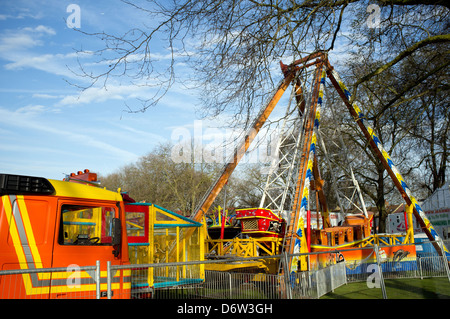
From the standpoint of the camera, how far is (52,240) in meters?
5.44

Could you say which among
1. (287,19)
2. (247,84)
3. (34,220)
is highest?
(287,19)

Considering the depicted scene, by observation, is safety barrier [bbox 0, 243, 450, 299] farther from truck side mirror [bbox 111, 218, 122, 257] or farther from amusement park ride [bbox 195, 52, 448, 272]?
amusement park ride [bbox 195, 52, 448, 272]

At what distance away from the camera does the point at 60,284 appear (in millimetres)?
5230

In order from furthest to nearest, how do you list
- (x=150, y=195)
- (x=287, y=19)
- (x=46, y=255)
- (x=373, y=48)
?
(x=150, y=195) → (x=373, y=48) → (x=287, y=19) → (x=46, y=255)

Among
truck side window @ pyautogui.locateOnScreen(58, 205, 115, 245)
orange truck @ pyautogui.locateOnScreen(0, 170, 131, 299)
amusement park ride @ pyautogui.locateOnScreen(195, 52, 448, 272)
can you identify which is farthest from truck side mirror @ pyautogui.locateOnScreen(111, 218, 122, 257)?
amusement park ride @ pyautogui.locateOnScreen(195, 52, 448, 272)

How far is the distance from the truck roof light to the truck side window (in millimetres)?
393

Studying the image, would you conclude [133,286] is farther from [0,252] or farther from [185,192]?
[185,192]

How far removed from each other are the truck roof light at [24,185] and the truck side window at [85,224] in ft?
Answer: 1.29

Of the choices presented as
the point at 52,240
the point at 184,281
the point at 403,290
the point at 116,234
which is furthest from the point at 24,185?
the point at 403,290

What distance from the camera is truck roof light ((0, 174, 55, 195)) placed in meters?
5.21

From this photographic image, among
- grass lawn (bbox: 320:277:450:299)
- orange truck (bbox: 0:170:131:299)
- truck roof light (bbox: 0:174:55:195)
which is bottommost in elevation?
grass lawn (bbox: 320:277:450:299)
